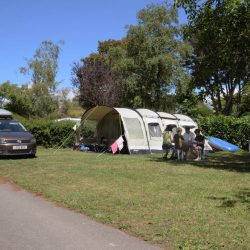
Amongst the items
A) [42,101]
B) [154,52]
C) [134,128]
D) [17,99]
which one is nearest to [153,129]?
[134,128]

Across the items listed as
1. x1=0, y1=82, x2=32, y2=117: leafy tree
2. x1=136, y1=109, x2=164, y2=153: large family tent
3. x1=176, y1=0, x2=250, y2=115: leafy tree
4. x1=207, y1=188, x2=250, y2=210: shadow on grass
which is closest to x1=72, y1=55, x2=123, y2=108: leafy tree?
x1=0, y1=82, x2=32, y2=117: leafy tree

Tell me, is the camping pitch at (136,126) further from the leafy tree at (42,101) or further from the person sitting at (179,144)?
the leafy tree at (42,101)

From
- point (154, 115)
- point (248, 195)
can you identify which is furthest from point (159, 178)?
point (154, 115)

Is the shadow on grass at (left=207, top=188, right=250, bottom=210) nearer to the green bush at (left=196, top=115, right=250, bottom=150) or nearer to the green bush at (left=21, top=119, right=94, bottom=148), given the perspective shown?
the green bush at (left=21, top=119, right=94, bottom=148)

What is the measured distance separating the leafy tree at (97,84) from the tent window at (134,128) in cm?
1169

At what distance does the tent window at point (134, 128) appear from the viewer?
19.5 metres

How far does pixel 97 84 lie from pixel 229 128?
1336 cm

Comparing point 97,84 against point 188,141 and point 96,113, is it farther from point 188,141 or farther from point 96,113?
point 188,141

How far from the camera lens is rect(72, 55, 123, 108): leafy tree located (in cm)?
3194

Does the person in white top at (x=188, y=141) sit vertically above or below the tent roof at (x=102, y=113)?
below

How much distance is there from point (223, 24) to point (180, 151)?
5.58m

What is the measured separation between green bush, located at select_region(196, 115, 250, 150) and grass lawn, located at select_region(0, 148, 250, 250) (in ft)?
31.6

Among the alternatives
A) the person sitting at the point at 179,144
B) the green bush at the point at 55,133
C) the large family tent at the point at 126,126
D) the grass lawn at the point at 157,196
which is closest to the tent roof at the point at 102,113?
the large family tent at the point at 126,126

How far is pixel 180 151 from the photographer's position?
16.8 meters
